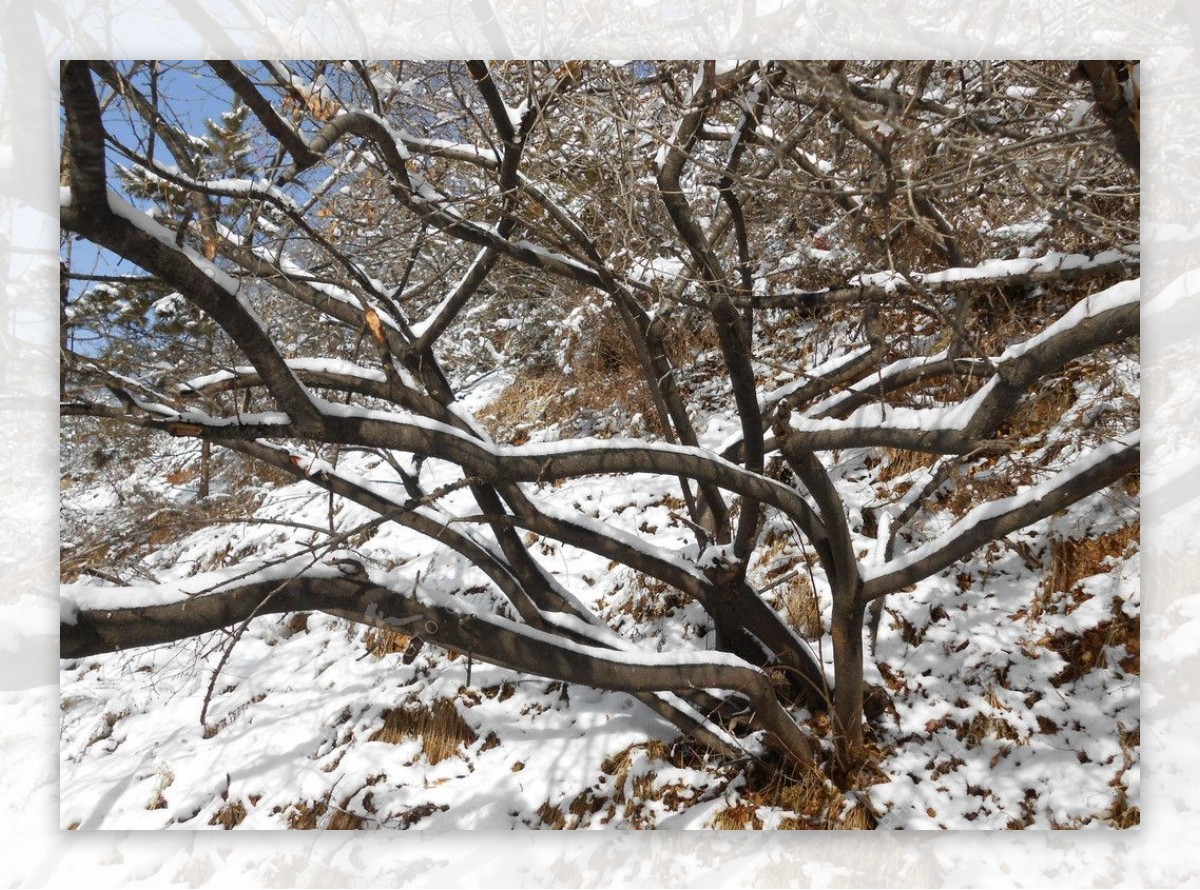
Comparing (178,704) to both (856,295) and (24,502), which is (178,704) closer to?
(24,502)

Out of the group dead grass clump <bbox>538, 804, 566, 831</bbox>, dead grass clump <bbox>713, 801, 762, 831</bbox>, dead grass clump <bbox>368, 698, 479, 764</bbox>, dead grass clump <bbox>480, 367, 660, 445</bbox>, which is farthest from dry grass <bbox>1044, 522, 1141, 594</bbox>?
dead grass clump <bbox>368, 698, 479, 764</bbox>

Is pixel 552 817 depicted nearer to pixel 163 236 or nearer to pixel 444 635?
pixel 444 635

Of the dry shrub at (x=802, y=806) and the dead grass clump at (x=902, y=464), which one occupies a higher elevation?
the dead grass clump at (x=902, y=464)

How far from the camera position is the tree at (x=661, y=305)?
54.0 inches

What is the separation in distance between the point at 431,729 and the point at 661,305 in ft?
4.70

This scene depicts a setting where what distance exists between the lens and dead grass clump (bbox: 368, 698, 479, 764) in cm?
213

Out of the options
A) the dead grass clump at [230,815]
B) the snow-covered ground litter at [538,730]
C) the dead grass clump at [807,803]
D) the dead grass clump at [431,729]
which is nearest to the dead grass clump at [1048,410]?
the snow-covered ground litter at [538,730]

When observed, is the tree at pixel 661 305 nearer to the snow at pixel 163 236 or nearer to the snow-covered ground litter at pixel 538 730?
the snow at pixel 163 236

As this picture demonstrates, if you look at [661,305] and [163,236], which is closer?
[163,236]

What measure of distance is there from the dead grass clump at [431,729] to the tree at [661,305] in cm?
48

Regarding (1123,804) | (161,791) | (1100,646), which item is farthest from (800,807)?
(161,791)

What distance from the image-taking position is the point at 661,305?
192cm

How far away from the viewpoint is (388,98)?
6.40 ft

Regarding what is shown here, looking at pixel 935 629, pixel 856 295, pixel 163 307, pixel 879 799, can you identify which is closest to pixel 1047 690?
pixel 935 629
